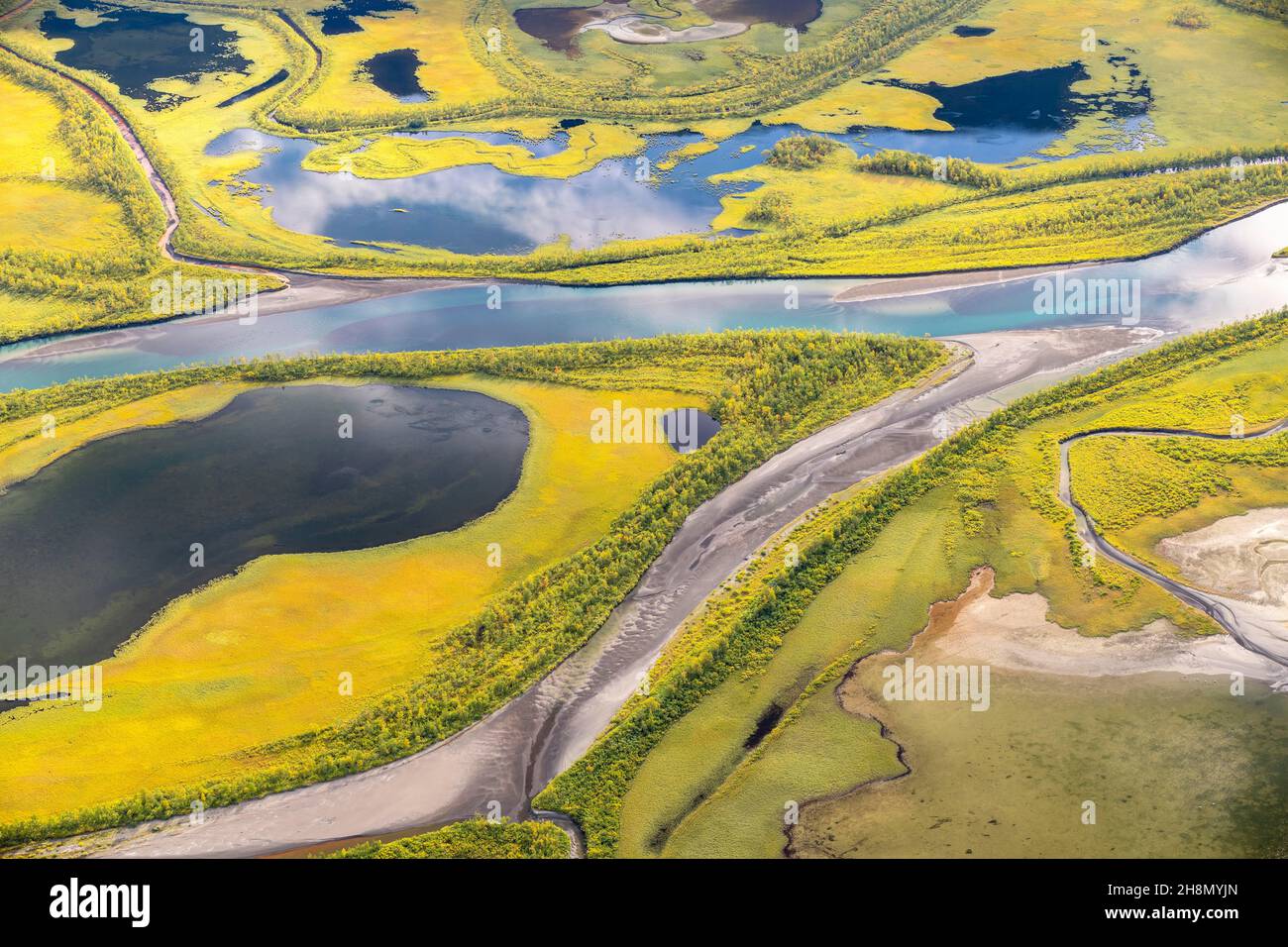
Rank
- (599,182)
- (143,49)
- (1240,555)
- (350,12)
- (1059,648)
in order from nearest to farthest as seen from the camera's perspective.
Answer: (1059,648), (1240,555), (599,182), (143,49), (350,12)

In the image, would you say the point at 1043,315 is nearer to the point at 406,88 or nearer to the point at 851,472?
the point at 851,472

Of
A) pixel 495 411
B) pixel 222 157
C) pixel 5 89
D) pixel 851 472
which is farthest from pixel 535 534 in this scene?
pixel 5 89

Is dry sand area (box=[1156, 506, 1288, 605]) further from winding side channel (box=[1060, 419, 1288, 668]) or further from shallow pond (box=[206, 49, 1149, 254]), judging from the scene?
shallow pond (box=[206, 49, 1149, 254])

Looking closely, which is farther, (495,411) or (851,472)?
(495,411)

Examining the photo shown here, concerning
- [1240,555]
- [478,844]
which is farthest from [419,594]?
[1240,555]

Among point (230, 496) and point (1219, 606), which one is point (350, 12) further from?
point (1219, 606)

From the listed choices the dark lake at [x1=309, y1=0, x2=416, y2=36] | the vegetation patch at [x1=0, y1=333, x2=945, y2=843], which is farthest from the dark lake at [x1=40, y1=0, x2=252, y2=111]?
the vegetation patch at [x1=0, y1=333, x2=945, y2=843]
